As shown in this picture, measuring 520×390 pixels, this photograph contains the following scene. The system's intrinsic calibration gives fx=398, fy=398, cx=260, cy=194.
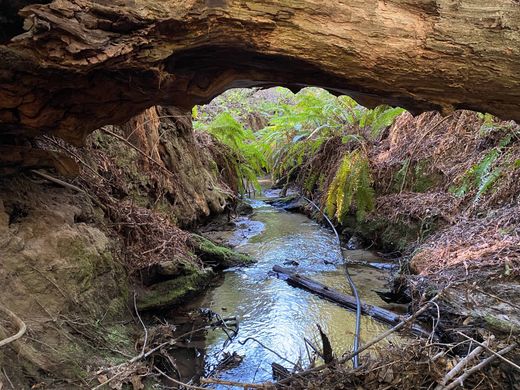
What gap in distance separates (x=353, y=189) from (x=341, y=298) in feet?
7.68

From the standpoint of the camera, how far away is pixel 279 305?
384cm

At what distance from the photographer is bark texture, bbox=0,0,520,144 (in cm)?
175

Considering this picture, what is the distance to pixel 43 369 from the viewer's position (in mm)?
2041

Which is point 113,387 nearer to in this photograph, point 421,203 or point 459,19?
point 459,19

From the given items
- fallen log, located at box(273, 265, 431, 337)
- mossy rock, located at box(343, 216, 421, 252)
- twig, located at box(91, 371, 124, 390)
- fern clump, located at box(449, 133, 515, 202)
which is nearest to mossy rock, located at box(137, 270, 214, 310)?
fallen log, located at box(273, 265, 431, 337)

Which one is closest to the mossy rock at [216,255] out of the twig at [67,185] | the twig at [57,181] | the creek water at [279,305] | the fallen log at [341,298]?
the creek water at [279,305]

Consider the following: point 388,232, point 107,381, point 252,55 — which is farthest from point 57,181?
point 388,232

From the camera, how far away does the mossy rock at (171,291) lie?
347 cm

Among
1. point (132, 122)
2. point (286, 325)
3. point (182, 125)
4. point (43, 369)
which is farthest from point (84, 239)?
point (182, 125)

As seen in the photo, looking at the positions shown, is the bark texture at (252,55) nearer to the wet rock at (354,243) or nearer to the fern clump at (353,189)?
the fern clump at (353,189)

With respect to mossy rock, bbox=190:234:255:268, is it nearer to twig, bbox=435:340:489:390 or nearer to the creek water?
the creek water

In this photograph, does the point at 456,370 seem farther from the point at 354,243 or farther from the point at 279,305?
the point at 354,243

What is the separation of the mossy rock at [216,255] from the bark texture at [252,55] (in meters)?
2.57

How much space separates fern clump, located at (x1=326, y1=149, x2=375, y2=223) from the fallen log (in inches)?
63.8
